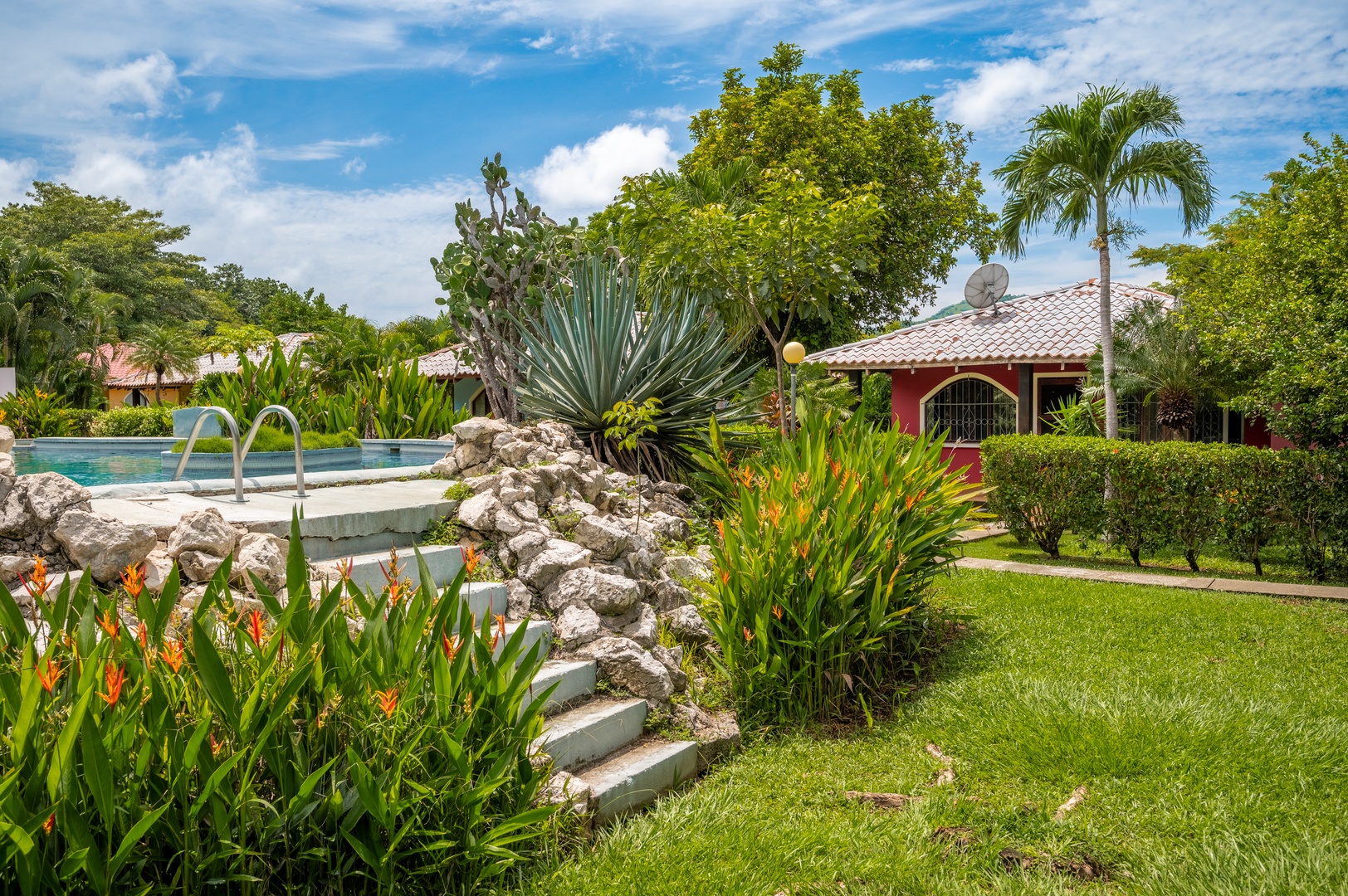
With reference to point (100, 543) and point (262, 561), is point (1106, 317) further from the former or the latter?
point (100, 543)

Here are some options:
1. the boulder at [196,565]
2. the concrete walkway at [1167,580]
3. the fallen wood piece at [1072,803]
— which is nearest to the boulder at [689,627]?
the fallen wood piece at [1072,803]

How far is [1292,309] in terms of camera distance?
10062 millimetres

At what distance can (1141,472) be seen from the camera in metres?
11.1

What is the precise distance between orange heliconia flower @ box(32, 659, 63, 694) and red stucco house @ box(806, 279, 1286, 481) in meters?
16.0

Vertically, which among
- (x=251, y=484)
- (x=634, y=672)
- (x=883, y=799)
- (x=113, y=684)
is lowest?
(x=883, y=799)

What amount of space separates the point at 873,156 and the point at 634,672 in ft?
78.2

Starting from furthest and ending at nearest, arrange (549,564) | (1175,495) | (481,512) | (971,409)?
(971,409)
(1175,495)
(481,512)
(549,564)

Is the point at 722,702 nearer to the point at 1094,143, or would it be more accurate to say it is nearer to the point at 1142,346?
the point at 1094,143

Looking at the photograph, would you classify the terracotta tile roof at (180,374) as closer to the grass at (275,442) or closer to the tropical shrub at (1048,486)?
the grass at (275,442)

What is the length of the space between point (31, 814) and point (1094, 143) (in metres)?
14.4

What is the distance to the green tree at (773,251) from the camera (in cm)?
1117

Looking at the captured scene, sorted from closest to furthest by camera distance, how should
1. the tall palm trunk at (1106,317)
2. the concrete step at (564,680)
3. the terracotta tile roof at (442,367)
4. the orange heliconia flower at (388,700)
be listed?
the orange heliconia flower at (388,700)
the concrete step at (564,680)
the tall palm trunk at (1106,317)
the terracotta tile roof at (442,367)

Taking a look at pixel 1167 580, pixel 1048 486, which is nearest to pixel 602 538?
pixel 1167 580

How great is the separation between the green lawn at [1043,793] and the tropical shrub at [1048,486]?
5131mm
